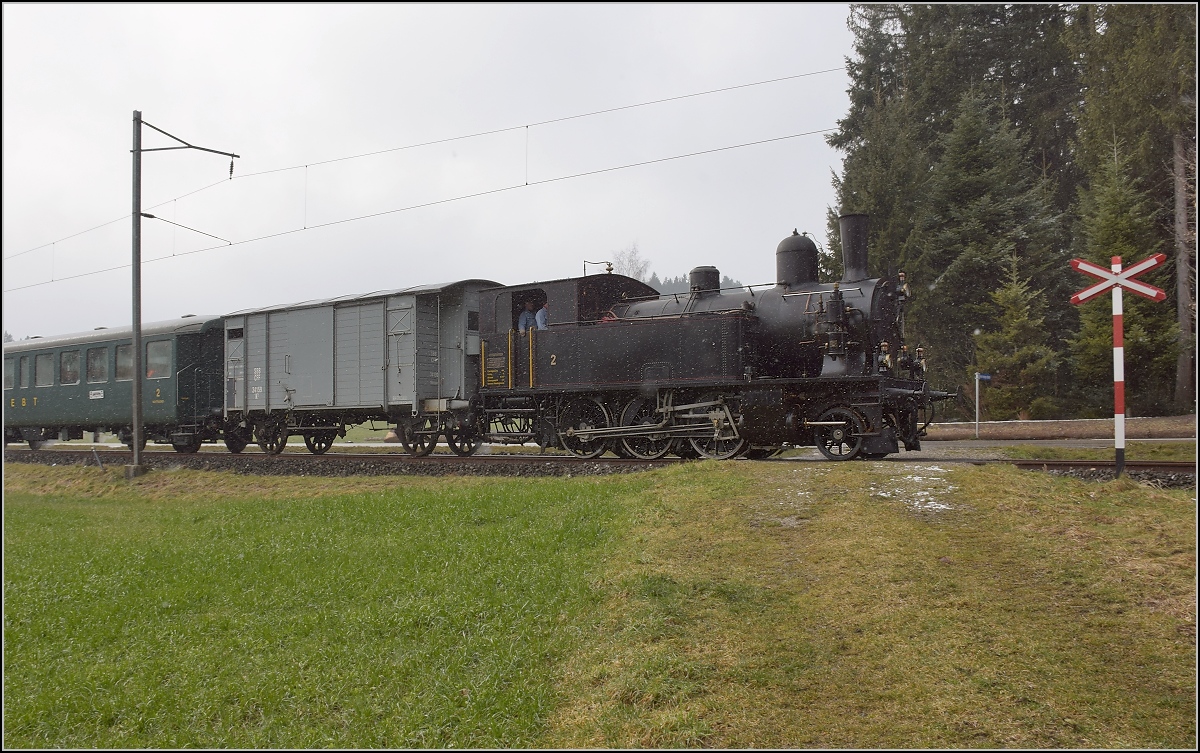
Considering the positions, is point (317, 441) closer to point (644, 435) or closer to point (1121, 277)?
point (644, 435)

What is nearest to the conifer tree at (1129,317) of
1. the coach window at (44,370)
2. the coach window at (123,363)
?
the coach window at (123,363)

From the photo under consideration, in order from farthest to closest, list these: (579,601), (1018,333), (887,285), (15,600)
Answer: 1. (1018,333)
2. (887,285)
3. (15,600)
4. (579,601)

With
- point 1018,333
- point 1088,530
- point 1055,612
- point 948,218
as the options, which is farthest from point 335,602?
point 948,218

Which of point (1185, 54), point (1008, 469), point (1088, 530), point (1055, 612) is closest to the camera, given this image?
point (1055, 612)

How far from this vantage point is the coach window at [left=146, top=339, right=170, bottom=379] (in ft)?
67.3

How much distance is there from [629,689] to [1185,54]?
22894 mm

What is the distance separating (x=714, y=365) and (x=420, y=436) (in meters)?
7.59

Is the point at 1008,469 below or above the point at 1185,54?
below

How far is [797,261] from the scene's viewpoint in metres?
13.7

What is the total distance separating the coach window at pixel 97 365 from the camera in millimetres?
21578

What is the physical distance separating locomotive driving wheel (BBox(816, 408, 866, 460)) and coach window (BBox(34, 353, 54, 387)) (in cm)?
2279

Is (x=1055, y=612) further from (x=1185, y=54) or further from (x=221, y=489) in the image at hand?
(x=1185, y=54)

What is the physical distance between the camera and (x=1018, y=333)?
23516 millimetres

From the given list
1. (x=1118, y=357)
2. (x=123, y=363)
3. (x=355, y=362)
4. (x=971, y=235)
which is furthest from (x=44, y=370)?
(x=971, y=235)
